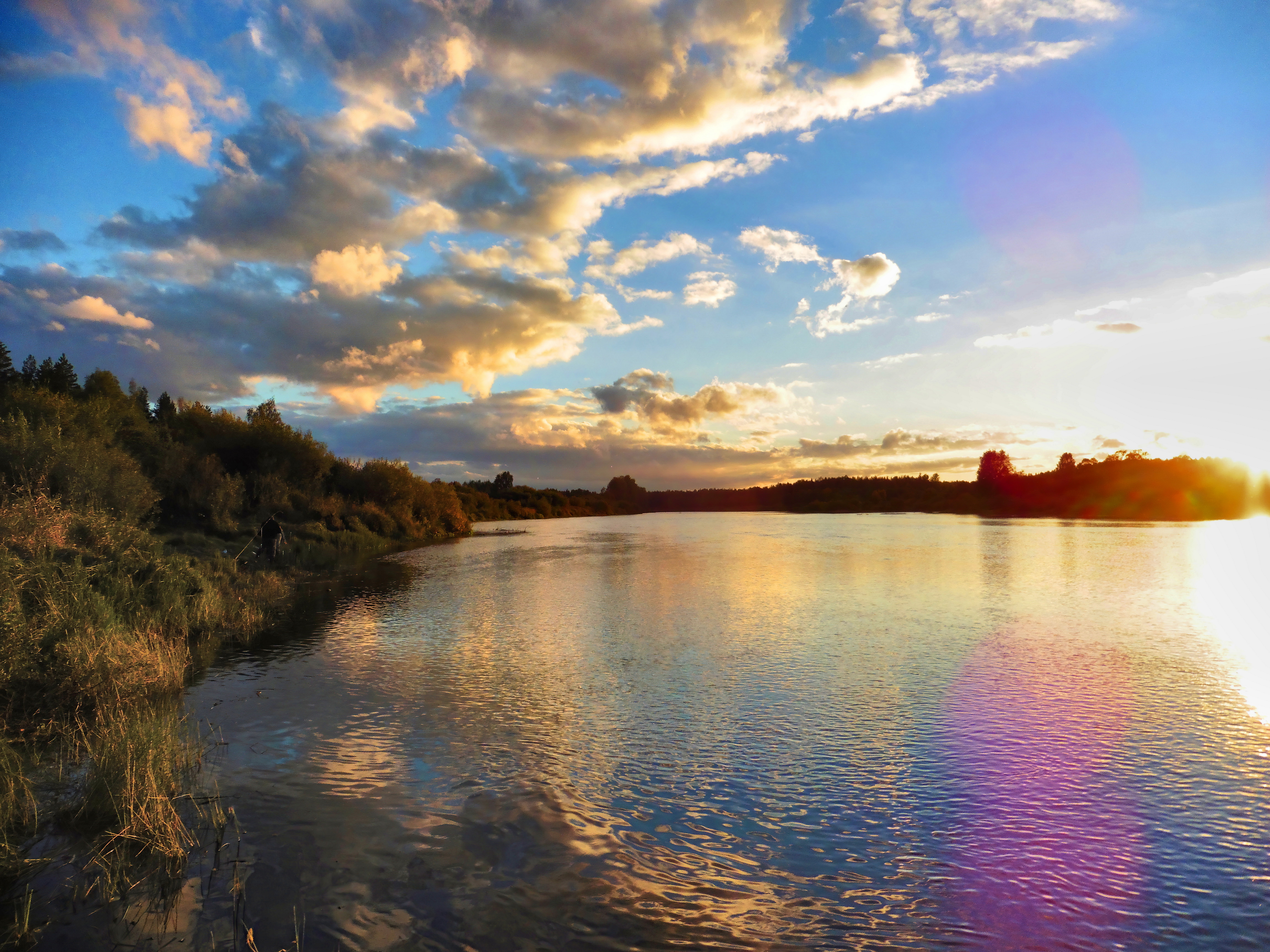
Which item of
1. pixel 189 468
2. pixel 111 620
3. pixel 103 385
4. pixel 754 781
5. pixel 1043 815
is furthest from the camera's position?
pixel 103 385

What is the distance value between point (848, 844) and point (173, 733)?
7.95 m

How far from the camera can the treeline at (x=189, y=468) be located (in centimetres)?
2417

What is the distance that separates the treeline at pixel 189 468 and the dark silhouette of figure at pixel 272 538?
4.58 meters

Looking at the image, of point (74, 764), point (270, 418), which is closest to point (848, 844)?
point (74, 764)

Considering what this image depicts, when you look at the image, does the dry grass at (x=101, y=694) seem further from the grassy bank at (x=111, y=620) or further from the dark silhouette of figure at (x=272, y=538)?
the dark silhouette of figure at (x=272, y=538)

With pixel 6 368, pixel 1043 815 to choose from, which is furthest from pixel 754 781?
pixel 6 368

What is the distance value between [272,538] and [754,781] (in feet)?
93.8

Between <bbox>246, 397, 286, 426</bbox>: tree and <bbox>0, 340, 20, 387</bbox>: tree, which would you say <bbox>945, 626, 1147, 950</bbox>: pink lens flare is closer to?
<bbox>246, 397, 286, 426</bbox>: tree

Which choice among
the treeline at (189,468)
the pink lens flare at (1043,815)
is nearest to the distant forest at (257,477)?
the treeline at (189,468)

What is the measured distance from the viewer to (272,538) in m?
30.0

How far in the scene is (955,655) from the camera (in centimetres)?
1400

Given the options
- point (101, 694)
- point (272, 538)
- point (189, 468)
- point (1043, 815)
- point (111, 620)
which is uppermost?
point (189, 468)

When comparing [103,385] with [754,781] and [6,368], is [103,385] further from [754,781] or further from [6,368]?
[754,781]

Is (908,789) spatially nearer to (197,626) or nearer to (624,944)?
(624,944)
